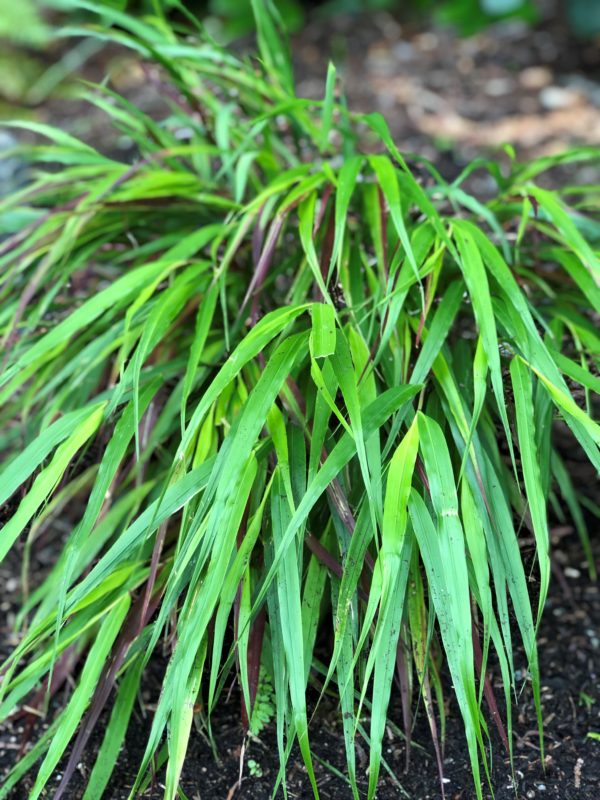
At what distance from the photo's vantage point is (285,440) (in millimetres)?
1169

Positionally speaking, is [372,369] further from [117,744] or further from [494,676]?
[117,744]

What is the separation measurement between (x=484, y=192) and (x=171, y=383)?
52.6 inches

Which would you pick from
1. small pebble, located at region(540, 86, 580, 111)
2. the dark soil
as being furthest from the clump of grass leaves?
small pebble, located at region(540, 86, 580, 111)

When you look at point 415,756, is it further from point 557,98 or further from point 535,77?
point 535,77

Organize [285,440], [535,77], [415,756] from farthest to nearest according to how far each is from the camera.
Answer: [535,77]
[415,756]
[285,440]

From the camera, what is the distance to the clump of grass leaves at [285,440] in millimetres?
1074

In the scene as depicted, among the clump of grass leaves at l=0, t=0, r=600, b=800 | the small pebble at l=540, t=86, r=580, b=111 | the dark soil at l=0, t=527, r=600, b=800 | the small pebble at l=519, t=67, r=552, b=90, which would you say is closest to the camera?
the clump of grass leaves at l=0, t=0, r=600, b=800

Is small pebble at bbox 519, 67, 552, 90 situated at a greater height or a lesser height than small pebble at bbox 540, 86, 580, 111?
greater

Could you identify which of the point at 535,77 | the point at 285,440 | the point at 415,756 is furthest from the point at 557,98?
the point at 415,756

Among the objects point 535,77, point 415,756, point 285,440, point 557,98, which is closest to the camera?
point 285,440

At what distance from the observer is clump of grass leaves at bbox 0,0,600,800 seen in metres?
1.07

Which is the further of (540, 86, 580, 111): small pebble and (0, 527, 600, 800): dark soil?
(540, 86, 580, 111): small pebble

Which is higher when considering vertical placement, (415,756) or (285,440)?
(285,440)

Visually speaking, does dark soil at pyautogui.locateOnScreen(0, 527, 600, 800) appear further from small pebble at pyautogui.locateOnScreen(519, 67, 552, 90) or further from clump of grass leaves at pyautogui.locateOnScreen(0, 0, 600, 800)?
small pebble at pyautogui.locateOnScreen(519, 67, 552, 90)
